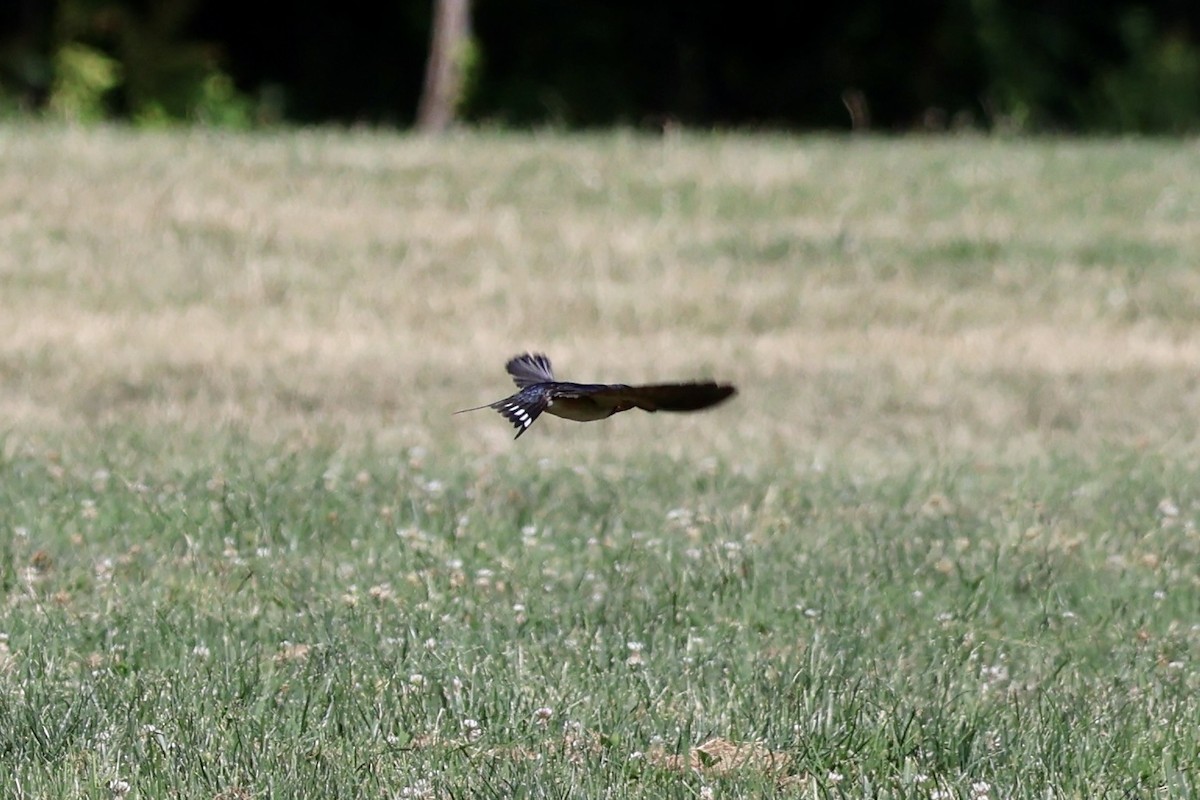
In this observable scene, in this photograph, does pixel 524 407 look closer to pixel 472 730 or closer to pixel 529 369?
pixel 529 369

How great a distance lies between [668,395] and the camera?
3.76 meters

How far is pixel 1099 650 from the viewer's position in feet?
17.2

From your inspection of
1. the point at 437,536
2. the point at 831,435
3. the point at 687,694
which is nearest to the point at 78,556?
the point at 437,536

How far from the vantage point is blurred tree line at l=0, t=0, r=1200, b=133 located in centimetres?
2875

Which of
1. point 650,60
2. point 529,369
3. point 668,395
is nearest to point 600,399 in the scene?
point 668,395

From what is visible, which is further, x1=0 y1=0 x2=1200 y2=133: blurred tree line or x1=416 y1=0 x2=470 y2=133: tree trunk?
x1=0 y1=0 x2=1200 y2=133: blurred tree line

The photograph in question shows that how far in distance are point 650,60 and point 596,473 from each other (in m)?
27.3

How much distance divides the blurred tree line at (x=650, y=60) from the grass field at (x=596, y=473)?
42.7ft

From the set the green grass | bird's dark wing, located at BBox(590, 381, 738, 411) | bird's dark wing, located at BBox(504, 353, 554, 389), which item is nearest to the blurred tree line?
the green grass

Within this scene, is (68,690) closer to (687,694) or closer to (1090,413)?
(687,694)

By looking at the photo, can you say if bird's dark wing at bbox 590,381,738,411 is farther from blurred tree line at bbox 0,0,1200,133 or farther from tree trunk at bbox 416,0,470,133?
blurred tree line at bbox 0,0,1200,133

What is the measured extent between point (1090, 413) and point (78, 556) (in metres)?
6.28

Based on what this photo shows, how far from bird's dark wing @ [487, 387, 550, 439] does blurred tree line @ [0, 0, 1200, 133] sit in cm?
2542

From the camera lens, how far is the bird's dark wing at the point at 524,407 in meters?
3.71
